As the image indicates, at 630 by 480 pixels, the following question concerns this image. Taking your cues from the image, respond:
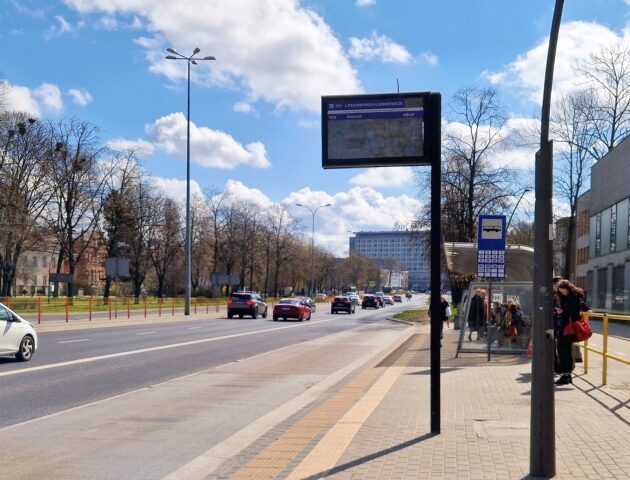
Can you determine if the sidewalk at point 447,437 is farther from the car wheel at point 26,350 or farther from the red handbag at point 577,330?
the car wheel at point 26,350

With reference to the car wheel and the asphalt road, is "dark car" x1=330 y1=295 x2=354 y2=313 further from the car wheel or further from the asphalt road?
the car wheel

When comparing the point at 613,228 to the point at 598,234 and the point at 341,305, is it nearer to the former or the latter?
the point at 598,234

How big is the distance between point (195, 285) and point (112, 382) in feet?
272

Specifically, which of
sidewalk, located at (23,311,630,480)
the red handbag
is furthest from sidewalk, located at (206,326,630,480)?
the red handbag

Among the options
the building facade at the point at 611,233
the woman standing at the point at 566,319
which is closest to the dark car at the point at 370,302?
the building facade at the point at 611,233

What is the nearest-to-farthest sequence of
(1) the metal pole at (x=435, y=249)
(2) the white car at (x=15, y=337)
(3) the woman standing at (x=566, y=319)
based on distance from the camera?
(1) the metal pole at (x=435, y=249) < (3) the woman standing at (x=566, y=319) < (2) the white car at (x=15, y=337)

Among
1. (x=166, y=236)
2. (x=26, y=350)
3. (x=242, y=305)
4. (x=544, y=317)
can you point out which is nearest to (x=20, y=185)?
(x=242, y=305)

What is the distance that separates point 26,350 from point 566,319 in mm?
11115

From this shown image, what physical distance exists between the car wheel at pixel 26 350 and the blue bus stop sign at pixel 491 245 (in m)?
9.73

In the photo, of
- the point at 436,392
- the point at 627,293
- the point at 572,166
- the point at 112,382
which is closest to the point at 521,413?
the point at 436,392

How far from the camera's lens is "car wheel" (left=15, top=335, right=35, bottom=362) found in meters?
15.7

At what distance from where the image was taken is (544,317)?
595 cm

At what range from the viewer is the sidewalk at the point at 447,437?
6043 mm

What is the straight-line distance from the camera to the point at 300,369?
625 inches
